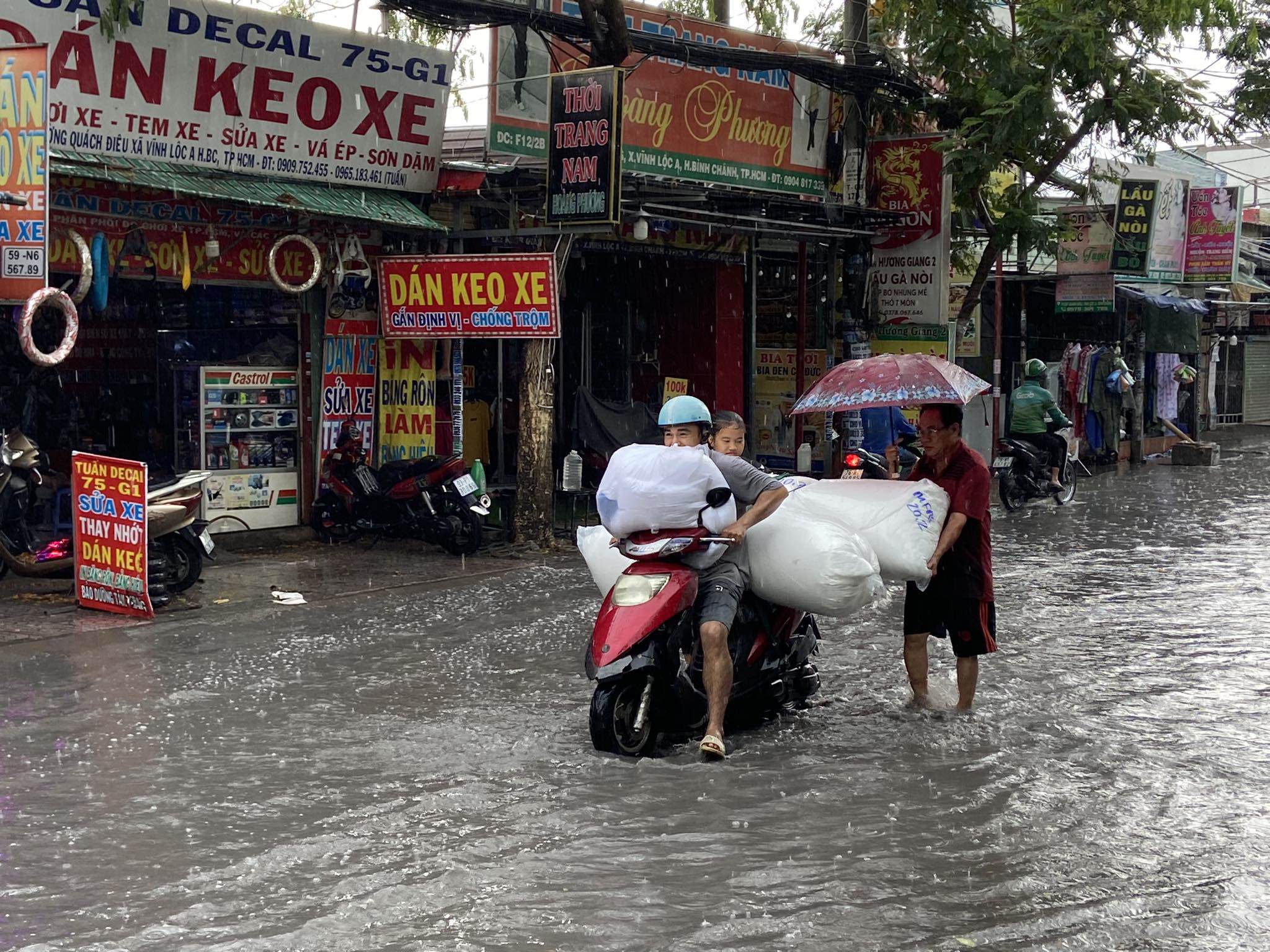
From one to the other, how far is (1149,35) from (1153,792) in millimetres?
15098

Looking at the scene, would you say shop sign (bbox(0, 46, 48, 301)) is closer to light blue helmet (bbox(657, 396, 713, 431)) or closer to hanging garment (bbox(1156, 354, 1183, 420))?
light blue helmet (bbox(657, 396, 713, 431))

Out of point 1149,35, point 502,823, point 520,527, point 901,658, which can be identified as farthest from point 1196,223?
point 502,823

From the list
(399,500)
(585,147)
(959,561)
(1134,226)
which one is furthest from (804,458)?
(959,561)

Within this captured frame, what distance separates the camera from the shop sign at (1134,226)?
25125 millimetres

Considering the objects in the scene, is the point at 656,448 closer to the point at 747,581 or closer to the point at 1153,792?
the point at 747,581

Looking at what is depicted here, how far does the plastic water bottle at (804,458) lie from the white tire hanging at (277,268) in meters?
7.76

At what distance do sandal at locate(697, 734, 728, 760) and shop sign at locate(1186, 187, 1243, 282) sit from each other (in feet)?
79.9

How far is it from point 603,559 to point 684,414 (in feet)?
3.15

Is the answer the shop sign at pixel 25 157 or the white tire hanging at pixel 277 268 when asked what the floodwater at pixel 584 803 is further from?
the white tire hanging at pixel 277 268

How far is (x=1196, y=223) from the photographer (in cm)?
2808

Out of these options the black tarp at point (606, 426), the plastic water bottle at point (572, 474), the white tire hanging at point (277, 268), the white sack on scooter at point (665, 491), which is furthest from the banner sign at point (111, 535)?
the black tarp at point (606, 426)

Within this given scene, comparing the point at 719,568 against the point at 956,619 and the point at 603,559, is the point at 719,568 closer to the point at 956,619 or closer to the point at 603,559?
the point at 603,559

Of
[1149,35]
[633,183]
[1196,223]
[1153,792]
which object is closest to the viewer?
[1153,792]

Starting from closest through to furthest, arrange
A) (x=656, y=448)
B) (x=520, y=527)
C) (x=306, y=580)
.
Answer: (x=656, y=448)
(x=306, y=580)
(x=520, y=527)
